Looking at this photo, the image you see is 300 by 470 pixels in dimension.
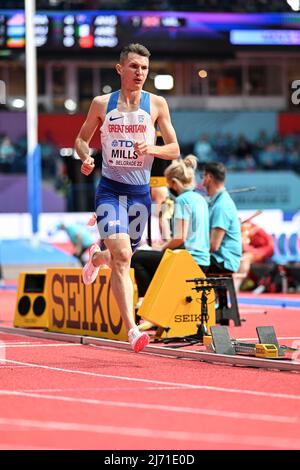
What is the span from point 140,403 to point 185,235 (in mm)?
5030

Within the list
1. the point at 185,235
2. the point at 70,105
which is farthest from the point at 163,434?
the point at 70,105

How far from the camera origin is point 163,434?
555 centimetres

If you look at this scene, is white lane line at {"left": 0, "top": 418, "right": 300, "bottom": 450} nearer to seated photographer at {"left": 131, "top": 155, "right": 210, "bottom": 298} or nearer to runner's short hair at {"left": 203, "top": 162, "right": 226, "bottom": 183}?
seated photographer at {"left": 131, "top": 155, "right": 210, "bottom": 298}

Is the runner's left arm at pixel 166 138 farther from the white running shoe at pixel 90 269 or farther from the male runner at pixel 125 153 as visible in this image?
the white running shoe at pixel 90 269

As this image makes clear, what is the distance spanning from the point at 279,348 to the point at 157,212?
15.2 ft

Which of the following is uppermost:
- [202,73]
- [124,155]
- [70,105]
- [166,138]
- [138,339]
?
[202,73]

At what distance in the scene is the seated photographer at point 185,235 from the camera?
38.0ft

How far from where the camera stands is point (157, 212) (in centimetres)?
1341

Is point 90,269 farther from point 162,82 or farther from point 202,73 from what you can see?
point 202,73

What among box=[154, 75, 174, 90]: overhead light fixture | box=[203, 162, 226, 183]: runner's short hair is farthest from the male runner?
box=[154, 75, 174, 90]: overhead light fixture

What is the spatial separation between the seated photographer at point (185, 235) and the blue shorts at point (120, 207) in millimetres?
2097

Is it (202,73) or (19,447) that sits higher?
(202,73)

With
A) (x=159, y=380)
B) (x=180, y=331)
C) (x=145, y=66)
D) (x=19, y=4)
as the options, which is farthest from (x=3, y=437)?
(x=19, y=4)

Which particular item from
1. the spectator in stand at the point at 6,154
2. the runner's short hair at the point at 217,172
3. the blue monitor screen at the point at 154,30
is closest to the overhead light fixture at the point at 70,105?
the spectator in stand at the point at 6,154
